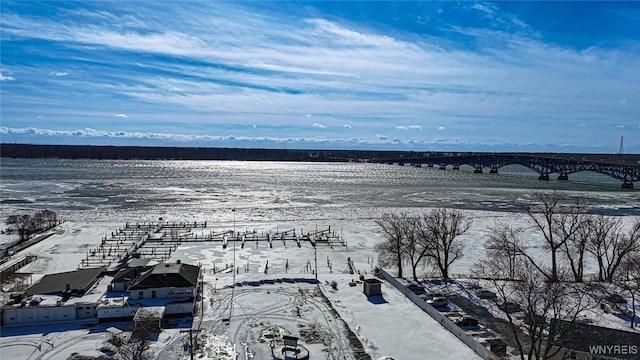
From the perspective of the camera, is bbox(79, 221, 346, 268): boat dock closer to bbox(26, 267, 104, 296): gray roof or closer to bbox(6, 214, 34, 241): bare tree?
bbox(26, 267, 104, 296): gray roof

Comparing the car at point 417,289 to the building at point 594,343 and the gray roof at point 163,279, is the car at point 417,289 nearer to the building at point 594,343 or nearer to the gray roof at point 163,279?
the building at point 594,343

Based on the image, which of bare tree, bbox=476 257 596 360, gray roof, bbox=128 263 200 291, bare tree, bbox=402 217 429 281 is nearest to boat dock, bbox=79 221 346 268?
bare tree, bbox=402 217 429 281

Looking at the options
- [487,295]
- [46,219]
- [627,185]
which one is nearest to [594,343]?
[487,295]

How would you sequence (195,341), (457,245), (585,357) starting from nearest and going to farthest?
1. (585,357)
2. (195,341)
3. (457,245)

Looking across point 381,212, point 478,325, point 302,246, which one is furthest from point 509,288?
point 381,212

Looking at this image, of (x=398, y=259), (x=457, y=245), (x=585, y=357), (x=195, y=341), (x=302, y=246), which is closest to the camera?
(x=585, y=357)

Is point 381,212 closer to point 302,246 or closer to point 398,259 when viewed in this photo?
point 302,246

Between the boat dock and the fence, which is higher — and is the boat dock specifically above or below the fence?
below
